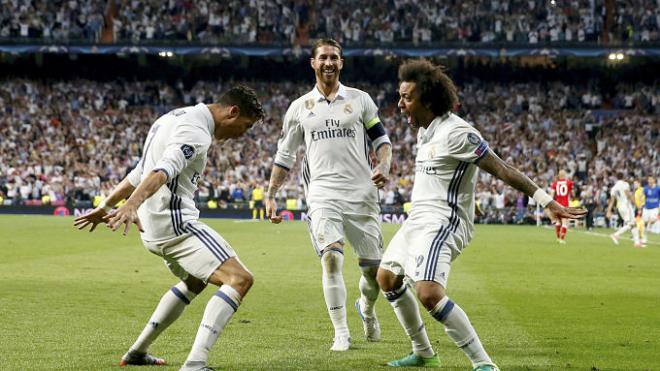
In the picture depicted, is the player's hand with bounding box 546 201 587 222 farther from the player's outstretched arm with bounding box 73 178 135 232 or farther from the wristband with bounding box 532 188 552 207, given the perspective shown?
the player's outstretched arm with bounding box 73 178 135 232

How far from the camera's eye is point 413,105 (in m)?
6.93

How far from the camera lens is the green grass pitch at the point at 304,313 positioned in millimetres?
7656

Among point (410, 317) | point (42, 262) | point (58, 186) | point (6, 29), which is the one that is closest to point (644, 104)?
point (58, 186)

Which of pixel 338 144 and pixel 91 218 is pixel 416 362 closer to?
pixel 338 144

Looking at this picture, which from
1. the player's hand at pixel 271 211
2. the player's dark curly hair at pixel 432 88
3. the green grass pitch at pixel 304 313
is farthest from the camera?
the player's hand at pixel 271 211

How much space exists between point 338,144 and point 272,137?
40.5 meters

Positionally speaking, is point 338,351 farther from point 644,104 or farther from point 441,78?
point 644,104

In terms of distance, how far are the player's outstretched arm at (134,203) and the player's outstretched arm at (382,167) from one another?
101 inches

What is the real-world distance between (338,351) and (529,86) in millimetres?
46648

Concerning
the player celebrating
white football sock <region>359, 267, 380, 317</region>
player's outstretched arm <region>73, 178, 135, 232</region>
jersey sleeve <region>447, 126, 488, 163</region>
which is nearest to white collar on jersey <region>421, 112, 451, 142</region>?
jersey sleeve <region>447, 126, 488, 163</region>

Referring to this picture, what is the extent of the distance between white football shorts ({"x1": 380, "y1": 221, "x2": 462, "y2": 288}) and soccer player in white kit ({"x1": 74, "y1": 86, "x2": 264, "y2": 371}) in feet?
3.75

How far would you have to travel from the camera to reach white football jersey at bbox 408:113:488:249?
6.69 meters

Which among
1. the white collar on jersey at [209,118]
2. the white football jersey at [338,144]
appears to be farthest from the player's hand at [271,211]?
the white collar on jersey at [209,118]

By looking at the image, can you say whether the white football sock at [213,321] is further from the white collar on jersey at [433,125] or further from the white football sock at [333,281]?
the white football sock at [333,281]
